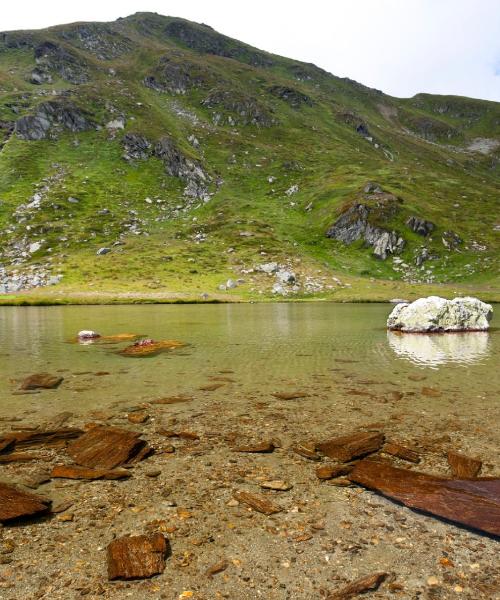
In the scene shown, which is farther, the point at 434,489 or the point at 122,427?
the point at 122,427

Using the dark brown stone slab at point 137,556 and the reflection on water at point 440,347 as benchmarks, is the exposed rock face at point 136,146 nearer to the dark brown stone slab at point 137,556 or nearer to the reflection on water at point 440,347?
the reflection on water at point 440,347

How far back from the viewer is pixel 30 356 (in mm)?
28141

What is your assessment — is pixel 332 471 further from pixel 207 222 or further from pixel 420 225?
pixel 207 222

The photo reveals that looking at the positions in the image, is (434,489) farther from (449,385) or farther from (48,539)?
(449,385)

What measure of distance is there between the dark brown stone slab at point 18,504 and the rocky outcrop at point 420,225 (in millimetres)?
141317

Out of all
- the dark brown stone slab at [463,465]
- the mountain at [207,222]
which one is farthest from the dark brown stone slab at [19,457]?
the mountain at [207,222]

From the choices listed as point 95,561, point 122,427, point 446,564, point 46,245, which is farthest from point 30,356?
point 46,245

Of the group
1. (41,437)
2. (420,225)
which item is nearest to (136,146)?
(420,225)

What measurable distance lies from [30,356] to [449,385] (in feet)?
86.4

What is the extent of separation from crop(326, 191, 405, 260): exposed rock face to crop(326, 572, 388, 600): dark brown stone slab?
12784 cm

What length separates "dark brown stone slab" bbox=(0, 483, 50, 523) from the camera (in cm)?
852

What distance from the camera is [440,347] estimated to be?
108ft

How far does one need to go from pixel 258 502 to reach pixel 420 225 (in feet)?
462


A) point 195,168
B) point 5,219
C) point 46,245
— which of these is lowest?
point 46,245
